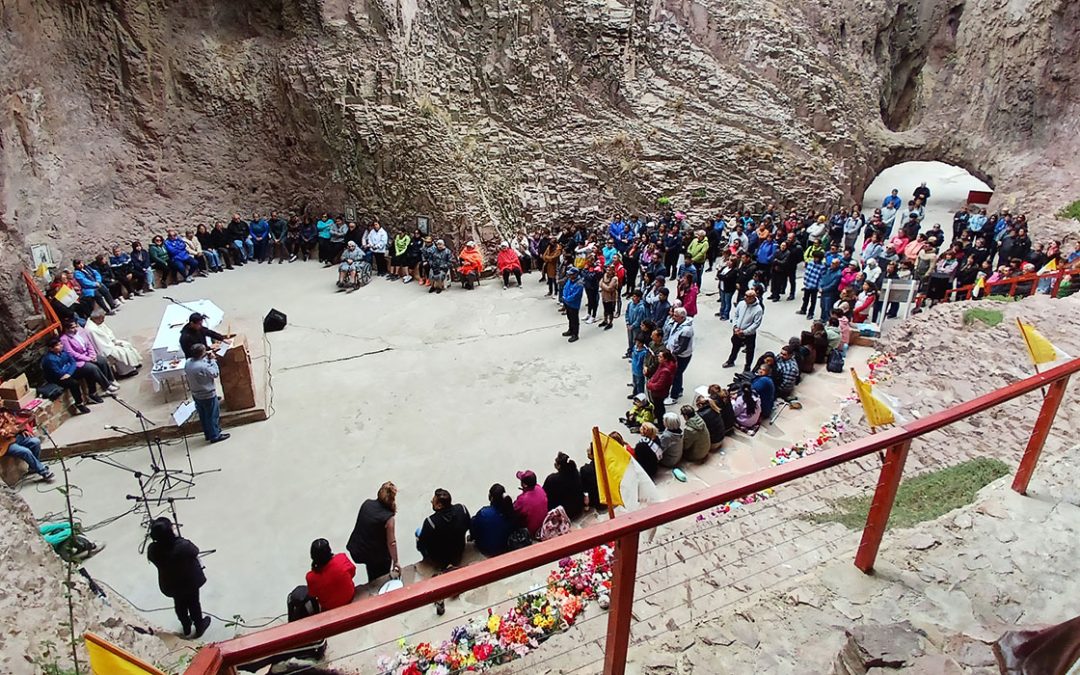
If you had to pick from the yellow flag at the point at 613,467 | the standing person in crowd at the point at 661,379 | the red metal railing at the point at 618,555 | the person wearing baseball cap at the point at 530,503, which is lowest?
the person wearing baseball cap at the point at 530,503

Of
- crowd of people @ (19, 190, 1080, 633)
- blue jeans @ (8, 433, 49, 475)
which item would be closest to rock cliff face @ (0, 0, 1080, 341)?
crowd of people @ (19, 190, 1080, 633)

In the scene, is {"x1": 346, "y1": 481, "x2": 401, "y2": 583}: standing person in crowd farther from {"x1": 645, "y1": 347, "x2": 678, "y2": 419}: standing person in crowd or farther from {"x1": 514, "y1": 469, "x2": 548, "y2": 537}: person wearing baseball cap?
{"x1": 645, "y1": 347, "x2": 678, "y2": 419}: standing person in crowd

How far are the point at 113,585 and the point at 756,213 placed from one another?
21103 mm

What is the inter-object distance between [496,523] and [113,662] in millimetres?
4793

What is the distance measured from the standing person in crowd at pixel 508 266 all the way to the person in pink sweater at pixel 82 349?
9050 millimetres

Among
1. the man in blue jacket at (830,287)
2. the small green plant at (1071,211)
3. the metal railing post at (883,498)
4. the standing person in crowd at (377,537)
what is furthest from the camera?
the small green plant at (1071,211)

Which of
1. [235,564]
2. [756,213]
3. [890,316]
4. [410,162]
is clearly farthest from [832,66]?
[235,564]

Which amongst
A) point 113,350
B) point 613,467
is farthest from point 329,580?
point 113,350

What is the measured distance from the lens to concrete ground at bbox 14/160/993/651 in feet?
24.7

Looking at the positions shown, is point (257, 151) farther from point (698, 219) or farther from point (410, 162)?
point (698, 219)

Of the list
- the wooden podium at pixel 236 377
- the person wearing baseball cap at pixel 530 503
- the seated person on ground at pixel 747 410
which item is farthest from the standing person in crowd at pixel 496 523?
the wooden podium at pixel 236 377

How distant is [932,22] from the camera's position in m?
26.8

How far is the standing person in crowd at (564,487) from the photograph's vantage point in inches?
292

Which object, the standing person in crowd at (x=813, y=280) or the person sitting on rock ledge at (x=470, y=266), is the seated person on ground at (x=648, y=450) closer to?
the standing person in crowd at (x=813, y=280)
